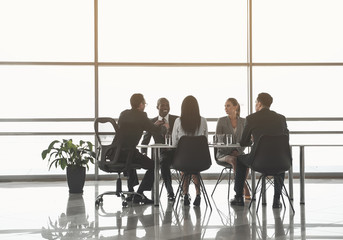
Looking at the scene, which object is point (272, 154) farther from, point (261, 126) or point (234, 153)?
point (234, 153)

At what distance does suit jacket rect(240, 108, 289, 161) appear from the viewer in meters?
6.23

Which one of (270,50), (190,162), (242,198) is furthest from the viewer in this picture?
(270,50)

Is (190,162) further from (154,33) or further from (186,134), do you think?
(154,33)

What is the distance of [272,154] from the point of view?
610cm

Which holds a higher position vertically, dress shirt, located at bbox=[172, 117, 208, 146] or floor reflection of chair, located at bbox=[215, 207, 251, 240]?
dress shirt, located at bbox=[172, 117, 208, 146]

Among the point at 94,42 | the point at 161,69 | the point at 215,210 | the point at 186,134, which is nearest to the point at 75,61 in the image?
the point at 94,42

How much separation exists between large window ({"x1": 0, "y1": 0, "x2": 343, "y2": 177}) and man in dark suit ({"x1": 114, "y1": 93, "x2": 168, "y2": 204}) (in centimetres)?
276

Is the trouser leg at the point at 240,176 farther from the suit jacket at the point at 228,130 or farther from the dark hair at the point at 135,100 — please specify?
the dark hair at the point at 135,100

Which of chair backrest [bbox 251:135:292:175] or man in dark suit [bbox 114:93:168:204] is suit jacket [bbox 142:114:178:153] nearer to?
man in dark suit [bbox 114:93:168:204]

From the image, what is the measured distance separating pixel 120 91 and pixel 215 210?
4.15 metres

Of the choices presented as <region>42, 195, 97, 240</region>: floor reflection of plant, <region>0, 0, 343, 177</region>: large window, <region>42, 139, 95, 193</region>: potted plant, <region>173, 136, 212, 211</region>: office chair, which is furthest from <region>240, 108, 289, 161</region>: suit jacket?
<region>0, 0, 343, 177</region>: large window

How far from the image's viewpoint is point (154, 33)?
1025 cm

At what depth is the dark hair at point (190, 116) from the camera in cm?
657

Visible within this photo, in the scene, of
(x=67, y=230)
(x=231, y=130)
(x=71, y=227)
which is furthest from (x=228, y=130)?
(x=67, y=230)
